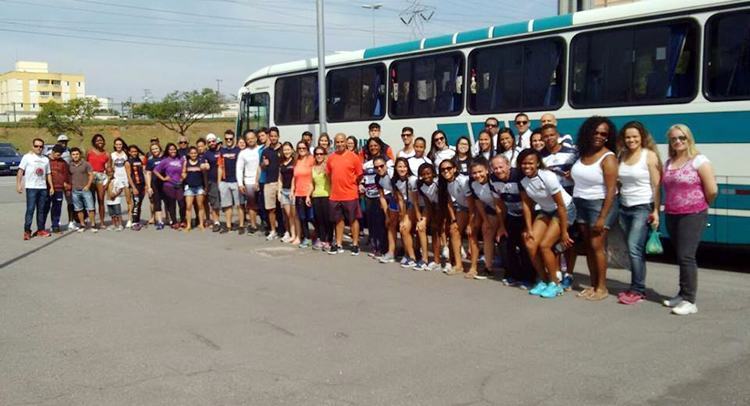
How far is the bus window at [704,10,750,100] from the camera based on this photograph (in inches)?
329

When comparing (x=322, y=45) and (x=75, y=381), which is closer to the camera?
(x=75, y=381)

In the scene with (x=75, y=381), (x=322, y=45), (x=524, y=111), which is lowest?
(x=75, y=381)

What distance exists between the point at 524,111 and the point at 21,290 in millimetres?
7250

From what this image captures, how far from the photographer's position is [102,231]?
13.8m

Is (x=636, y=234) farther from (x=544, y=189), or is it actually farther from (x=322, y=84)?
(x=322, y=84)

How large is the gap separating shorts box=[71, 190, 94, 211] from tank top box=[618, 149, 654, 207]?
34.1 feet

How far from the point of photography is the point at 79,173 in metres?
13.4

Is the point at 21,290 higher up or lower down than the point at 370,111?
lower down

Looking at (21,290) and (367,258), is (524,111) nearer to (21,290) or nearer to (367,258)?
A: (367,258)

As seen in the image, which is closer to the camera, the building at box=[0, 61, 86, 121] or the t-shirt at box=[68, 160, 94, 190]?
the t-shirt at box=[68, 160, 94, 190]

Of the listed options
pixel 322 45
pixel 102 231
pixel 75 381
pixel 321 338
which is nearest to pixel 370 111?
pixel 322 45

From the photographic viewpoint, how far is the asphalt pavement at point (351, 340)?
16.0 feet

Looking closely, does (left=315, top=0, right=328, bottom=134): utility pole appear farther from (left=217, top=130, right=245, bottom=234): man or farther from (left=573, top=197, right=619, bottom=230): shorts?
(left=573, top=197, right=619, bottom=230): shorts

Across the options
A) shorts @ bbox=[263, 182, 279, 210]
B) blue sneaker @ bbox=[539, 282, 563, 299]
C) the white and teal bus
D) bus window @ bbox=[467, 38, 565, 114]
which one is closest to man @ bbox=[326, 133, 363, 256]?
shorts @ bbox=[263, 182, 279, 210]
